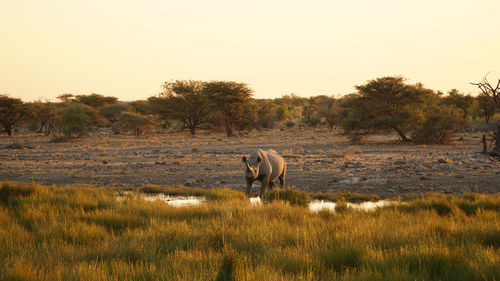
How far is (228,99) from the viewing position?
135 feet

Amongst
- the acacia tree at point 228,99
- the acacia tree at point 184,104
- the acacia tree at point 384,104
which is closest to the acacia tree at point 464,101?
the acacia tree at point 384,104

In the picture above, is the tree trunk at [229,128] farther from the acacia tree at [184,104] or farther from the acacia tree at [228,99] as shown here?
the acacia tree at [184,104]

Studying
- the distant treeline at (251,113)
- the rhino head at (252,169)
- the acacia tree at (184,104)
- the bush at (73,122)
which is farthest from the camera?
the acacia tree at (184,104)

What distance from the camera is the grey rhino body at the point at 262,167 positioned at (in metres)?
8.80

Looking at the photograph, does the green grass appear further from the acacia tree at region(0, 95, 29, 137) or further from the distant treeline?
the acacia tree at region(0, 95, 29, 137)

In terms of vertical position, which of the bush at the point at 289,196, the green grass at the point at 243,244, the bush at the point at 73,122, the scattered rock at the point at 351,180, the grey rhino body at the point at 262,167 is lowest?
the scattered rock at the point at 351,180

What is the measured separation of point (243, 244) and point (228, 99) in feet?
121

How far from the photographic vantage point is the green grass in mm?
3635

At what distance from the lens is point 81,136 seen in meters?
36.5

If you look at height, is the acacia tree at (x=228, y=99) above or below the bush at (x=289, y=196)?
above

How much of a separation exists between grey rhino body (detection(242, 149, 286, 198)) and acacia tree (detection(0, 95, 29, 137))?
4215 cm

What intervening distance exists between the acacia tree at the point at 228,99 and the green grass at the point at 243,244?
111 feet

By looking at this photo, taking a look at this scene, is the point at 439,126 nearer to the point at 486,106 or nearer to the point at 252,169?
the point at 252,169

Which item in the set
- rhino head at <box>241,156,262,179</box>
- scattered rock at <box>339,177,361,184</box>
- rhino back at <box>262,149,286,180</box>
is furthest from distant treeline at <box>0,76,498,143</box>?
rhino head at <box>241,156,262,179</box>
